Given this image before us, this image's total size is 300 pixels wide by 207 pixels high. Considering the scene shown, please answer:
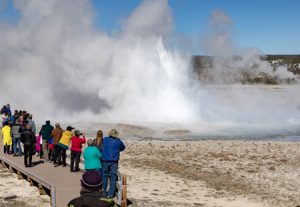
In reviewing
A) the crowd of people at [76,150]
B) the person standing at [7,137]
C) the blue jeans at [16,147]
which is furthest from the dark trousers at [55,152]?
the person standing at [7,137]

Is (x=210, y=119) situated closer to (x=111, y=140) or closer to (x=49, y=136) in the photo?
(x=49, y=136)

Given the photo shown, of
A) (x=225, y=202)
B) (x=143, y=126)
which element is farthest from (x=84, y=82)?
(x=225, y=202)

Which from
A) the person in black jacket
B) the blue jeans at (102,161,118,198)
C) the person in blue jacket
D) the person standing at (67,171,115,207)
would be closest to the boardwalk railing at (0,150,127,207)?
the blue jeans at (102,161,118,198)

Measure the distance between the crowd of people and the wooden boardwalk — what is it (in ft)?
0.86

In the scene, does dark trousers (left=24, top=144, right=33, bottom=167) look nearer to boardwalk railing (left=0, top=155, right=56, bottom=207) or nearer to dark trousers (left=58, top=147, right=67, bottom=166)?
boardwalk railing (left=0, top=155, right=56, bottom=207)

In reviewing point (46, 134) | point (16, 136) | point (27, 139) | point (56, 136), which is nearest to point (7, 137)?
point (16, 136)

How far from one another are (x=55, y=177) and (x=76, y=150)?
3.04 ft

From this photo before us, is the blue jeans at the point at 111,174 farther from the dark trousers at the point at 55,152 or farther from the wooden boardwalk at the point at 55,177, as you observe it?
Result: the dark trousers at the point at 55,152

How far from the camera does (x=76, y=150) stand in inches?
525

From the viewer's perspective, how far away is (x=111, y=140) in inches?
419

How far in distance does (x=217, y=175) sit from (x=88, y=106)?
25.2m

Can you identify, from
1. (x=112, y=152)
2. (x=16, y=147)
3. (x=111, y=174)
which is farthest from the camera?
(x=16, y=147)

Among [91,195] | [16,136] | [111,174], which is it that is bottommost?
[111,174]

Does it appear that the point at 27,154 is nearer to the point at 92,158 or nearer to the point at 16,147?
the point at 16,147
